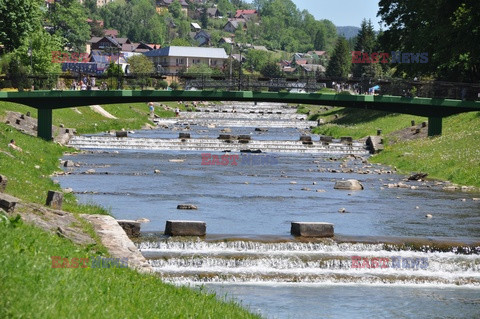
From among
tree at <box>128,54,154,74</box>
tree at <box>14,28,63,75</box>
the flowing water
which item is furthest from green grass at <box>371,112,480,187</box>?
tree at <box>128,54,154,74</box>

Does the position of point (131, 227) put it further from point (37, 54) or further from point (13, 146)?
point (37, 54)

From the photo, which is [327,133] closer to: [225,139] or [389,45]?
[389,45]

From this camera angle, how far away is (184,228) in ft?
111

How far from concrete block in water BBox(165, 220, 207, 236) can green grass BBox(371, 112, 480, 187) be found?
2320 cm

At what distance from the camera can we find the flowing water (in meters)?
27.9

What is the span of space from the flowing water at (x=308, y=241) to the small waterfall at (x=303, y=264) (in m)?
0.04

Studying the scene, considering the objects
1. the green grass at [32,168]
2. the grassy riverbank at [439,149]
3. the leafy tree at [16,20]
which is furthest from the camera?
the leafy tree at [16,20]

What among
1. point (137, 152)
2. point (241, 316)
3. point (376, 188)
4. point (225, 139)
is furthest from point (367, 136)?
point (241, 316)

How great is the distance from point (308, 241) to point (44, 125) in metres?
42.2

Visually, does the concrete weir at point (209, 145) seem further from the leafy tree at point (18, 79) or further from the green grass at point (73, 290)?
the green grass at point (73, 290)

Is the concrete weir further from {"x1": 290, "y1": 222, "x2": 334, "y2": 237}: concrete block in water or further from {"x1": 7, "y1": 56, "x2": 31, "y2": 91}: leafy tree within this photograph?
{"x1": 290, "y1": 222, "x2": 334, "y2": 237}: concrete block in water

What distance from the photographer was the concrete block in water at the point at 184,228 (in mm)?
33781

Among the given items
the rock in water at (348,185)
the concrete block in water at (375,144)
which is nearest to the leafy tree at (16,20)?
the concrete block in water at (375,144)

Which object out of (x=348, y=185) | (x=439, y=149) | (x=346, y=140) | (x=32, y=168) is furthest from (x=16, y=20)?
(x=348, y=185)
